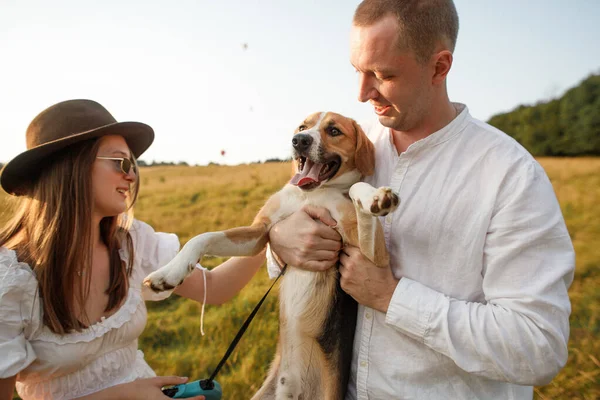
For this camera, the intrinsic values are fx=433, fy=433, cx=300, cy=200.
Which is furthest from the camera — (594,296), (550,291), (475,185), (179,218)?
(179,218)

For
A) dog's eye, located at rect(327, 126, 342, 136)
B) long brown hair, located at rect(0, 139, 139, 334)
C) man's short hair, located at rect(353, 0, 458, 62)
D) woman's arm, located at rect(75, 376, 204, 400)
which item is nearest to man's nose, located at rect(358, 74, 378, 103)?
man's short hair, located at rect(353, 0, 458, 62)

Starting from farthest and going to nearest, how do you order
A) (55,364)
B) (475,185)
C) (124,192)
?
(124,192)
(55,364)
(475,185)

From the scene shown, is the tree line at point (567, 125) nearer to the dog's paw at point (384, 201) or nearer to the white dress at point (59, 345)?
the dog's paw at point (384, 201)

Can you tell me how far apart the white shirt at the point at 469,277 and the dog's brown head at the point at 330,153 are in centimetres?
40

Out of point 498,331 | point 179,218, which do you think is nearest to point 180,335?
point 179,218

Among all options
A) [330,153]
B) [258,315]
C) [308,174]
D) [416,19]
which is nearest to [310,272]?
[308,174]

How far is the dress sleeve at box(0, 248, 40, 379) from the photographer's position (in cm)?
196

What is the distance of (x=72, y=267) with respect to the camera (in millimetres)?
2307

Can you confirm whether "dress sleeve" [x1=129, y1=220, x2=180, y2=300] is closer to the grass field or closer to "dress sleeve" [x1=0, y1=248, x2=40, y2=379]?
"dress sleeve" [x1=0, y1=248, x2=40, y2=379]

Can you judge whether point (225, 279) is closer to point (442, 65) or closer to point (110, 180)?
point (110, 180)

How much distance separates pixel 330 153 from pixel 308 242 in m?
0.63

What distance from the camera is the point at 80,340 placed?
89.2 inches

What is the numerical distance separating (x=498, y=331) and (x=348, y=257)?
0.83 m

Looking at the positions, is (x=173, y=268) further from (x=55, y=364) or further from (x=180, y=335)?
(x=180, y=335)
